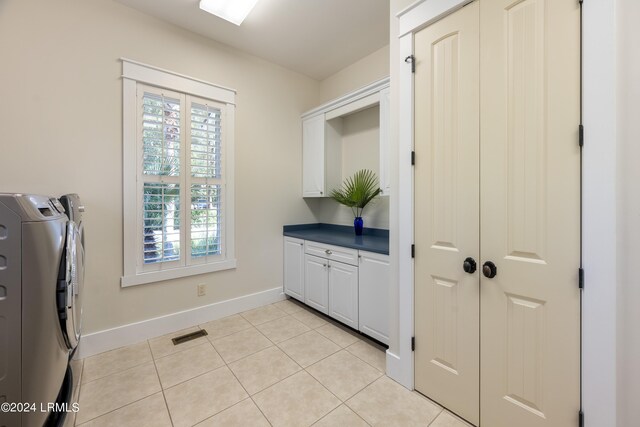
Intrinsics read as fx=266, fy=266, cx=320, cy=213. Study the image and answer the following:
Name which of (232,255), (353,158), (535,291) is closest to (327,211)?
(353,158)

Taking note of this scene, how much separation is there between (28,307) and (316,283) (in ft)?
7.59

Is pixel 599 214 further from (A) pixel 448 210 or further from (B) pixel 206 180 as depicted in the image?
(B) pixel 206 180

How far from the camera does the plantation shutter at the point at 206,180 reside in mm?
2666

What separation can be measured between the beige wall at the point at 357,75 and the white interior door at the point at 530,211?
1.68 meters

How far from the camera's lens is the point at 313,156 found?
339 centimetres

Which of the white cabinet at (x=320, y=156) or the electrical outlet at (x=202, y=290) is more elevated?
the white cabinet at (x=320, y=156)

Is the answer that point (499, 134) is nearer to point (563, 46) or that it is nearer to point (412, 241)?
point (563, 46)

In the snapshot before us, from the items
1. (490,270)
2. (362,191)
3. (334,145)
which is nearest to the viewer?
(490,270)

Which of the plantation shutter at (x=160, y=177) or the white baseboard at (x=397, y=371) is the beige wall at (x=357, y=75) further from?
the white baseboard at (x=397, y=371)

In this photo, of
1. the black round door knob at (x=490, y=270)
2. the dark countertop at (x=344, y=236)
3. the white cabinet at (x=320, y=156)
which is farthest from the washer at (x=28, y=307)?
the white cabinet at (x=320, y=156)

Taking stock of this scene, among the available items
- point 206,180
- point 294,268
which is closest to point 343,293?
point 294,268

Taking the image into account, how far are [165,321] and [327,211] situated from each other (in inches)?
87.4

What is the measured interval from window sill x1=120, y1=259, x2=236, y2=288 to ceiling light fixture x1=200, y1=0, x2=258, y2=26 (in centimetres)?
232

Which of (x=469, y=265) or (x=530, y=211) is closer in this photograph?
(x=530, y=211)
